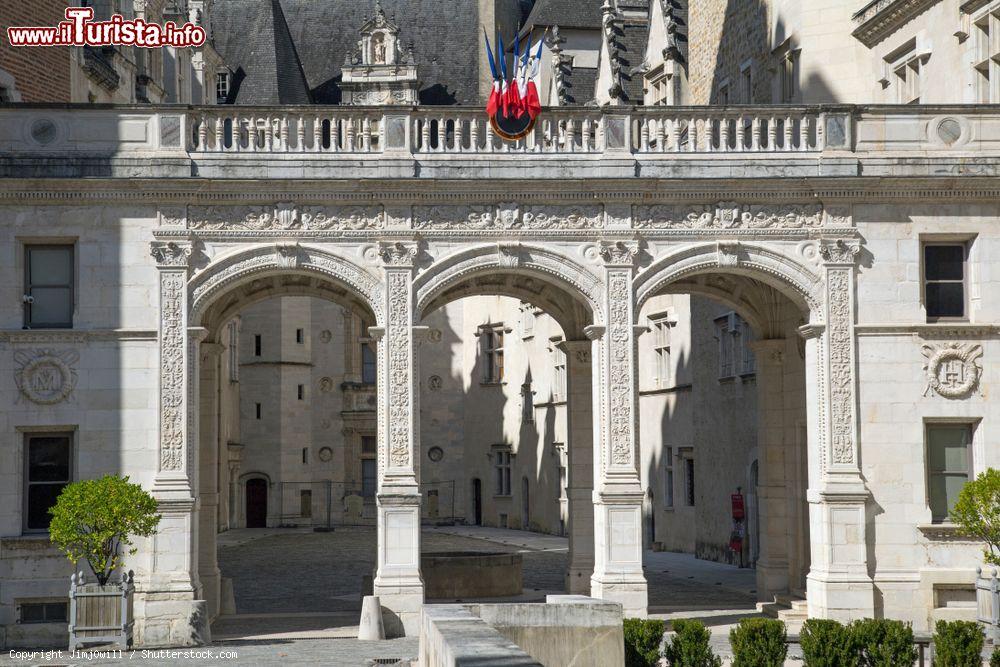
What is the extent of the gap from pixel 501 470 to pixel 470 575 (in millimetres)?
27499

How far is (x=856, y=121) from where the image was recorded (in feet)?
73.8

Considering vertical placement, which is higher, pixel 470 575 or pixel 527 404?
pixel 527 404

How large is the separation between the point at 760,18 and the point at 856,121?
981cm

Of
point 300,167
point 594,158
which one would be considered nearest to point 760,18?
point 594,158

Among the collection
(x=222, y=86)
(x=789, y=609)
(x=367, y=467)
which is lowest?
(x=789, y=609)

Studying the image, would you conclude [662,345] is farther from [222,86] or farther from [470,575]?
[222,86]

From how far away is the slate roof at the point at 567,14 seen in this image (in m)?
55.3

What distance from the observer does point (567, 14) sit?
5581cm

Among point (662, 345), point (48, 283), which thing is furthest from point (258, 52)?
point (48, 283)

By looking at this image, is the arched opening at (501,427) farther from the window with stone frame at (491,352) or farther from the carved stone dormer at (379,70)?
the carved stone dormer at (379,70)

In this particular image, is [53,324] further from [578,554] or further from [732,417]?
[732,417]

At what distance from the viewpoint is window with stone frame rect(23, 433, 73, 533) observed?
71.7 ft

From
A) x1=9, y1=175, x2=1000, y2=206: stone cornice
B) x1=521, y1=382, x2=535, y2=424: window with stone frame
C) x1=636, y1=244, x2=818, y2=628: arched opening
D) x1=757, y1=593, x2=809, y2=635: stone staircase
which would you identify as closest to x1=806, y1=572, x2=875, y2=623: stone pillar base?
x1=757, y1=593, x2=809, y2=635: stone staircase

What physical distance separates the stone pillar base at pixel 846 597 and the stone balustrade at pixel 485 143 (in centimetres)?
597
